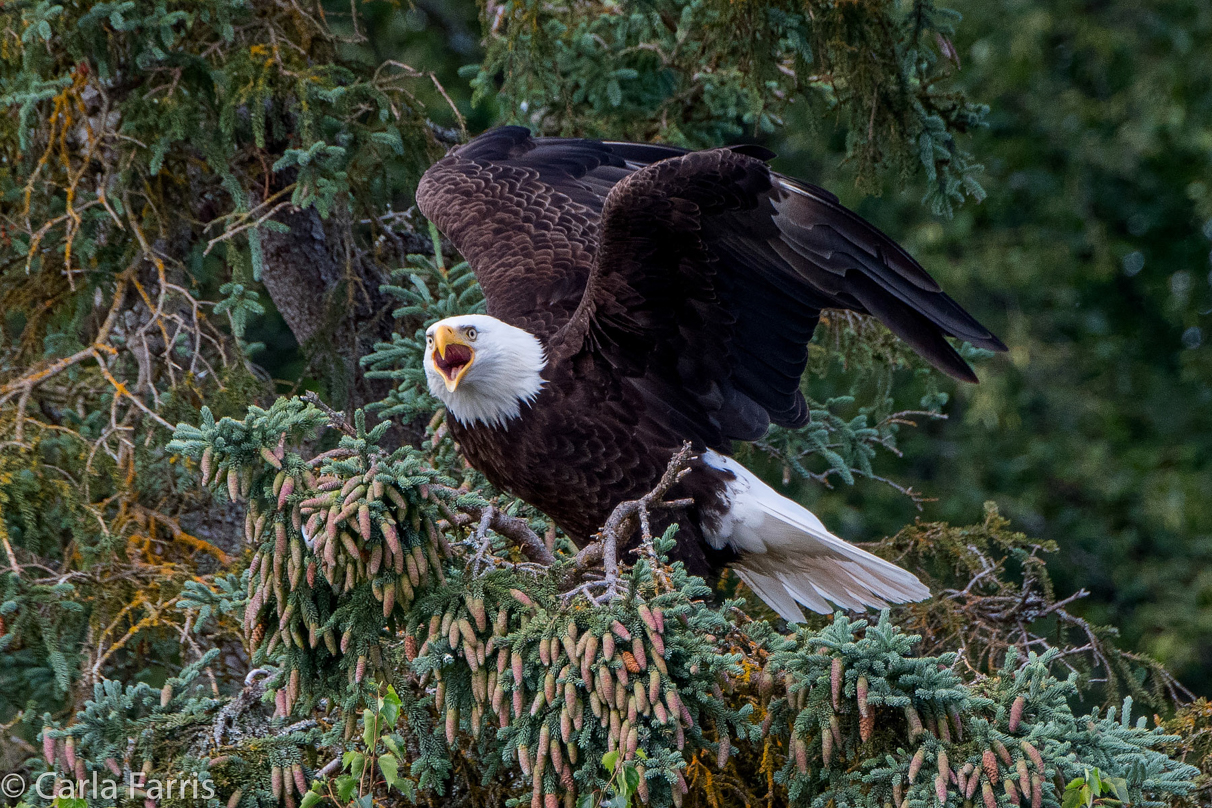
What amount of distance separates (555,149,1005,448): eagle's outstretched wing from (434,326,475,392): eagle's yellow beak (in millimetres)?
298

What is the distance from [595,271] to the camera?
9.66ft

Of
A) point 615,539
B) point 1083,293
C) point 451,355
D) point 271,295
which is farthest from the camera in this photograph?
point 1083,293

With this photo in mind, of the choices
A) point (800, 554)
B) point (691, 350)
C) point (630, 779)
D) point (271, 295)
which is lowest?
point (271, 295)

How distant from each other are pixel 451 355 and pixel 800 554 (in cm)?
121

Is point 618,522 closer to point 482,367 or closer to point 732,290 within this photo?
point 482,367

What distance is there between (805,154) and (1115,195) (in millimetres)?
1954

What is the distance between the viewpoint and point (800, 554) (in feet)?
11.5

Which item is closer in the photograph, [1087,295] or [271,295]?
[271,295]

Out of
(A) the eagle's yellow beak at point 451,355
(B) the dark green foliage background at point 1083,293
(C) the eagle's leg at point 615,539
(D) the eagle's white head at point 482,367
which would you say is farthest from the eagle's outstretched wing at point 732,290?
(B) the dark green foliage background at point 1083,293

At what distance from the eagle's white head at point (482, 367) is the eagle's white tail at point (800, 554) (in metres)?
0.59

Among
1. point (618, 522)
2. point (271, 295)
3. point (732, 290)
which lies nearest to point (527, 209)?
point (271, 295)

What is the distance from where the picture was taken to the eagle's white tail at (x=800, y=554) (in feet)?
11.0

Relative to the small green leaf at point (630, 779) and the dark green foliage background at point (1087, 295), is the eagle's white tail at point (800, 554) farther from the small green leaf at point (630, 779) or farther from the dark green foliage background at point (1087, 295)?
the dark green foliage background at point (1087, 295)

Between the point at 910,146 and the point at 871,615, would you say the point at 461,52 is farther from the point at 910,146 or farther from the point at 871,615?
the point at 871,615
